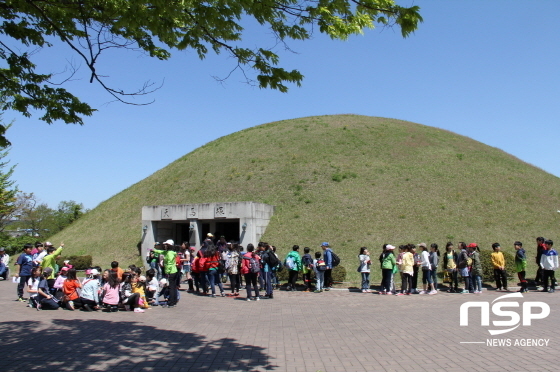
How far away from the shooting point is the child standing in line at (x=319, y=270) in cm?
1430

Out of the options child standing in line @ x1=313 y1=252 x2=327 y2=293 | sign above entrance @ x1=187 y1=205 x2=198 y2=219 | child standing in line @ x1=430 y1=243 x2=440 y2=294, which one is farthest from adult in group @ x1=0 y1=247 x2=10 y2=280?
child standing in line @ x1=430 y1=243 x2=440 y2=294

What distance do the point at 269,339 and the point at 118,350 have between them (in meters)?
2.60

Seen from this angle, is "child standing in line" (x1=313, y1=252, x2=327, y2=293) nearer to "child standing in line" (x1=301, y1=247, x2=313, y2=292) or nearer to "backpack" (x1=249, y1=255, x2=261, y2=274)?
"child standing in line" (x1=301, y1=247, x2=313, y2=292)

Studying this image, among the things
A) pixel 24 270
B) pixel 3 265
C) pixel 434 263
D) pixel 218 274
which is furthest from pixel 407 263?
pixel 3 265

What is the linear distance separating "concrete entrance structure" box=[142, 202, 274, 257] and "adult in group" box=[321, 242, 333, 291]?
6688 millimetres

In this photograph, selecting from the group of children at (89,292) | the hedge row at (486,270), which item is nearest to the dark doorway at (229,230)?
the hedge row at (486,270)

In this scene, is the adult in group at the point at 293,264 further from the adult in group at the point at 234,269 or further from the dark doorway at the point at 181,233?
the dark doorway at the point at 181,233

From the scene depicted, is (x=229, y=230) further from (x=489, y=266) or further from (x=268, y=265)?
(x=489, y=266)

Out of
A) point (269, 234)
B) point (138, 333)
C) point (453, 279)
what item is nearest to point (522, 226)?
point (453, 279)

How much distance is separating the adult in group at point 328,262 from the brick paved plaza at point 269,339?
3.02 meters

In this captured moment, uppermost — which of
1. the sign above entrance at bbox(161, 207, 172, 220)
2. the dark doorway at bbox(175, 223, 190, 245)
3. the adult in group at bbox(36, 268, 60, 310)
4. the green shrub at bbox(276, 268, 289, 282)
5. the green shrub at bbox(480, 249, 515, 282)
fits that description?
the sign above entrance at bbox(161, 207, 172, 220)

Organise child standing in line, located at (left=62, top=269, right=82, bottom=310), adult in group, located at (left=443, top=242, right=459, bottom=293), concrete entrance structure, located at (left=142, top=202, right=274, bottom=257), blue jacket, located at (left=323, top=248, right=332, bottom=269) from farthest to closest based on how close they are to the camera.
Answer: concrete entrance structure, located at (left=142, top=202, right=274, bottom=257) → blue jacket, located at (left=323, top=248, right=332, bottom=269) → adult in group, located at (left=443, top=242, right=459, bottom=293) → child standing in line, located at (left=62, top=269, right=82, bottom=310)

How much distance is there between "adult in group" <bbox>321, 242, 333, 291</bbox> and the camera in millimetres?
14562

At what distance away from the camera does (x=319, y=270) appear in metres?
14.5
